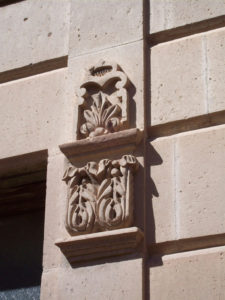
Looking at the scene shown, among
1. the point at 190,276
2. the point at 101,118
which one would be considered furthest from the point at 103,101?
the point at 190,276

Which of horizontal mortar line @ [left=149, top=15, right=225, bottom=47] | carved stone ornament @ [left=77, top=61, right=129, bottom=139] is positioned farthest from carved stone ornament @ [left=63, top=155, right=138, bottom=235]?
horizontal mortar line @ [left=149, top=15, right=225, bottom=47]

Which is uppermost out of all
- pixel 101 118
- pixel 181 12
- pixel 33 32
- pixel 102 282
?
pixel 33 32

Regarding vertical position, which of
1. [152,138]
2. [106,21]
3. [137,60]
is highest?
[106,21]

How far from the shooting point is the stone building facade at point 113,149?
4.10 metres

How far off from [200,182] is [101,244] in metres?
0.56

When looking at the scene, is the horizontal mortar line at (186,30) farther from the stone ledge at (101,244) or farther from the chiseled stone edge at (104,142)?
the stone ledge at (101,244)

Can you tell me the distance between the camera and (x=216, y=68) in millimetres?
4512

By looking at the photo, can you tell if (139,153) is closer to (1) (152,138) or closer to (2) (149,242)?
(1) (152,138)

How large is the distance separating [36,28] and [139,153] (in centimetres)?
129

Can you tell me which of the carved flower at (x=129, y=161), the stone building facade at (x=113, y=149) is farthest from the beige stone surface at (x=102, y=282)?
the carved flower at (x=129, y=161)

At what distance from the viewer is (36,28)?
5254 mm

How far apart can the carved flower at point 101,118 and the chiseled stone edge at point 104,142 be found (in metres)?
0.06

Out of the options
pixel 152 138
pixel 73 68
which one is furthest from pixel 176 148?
pixel 73 68

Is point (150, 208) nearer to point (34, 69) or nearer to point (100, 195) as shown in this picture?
point (100, 195)
